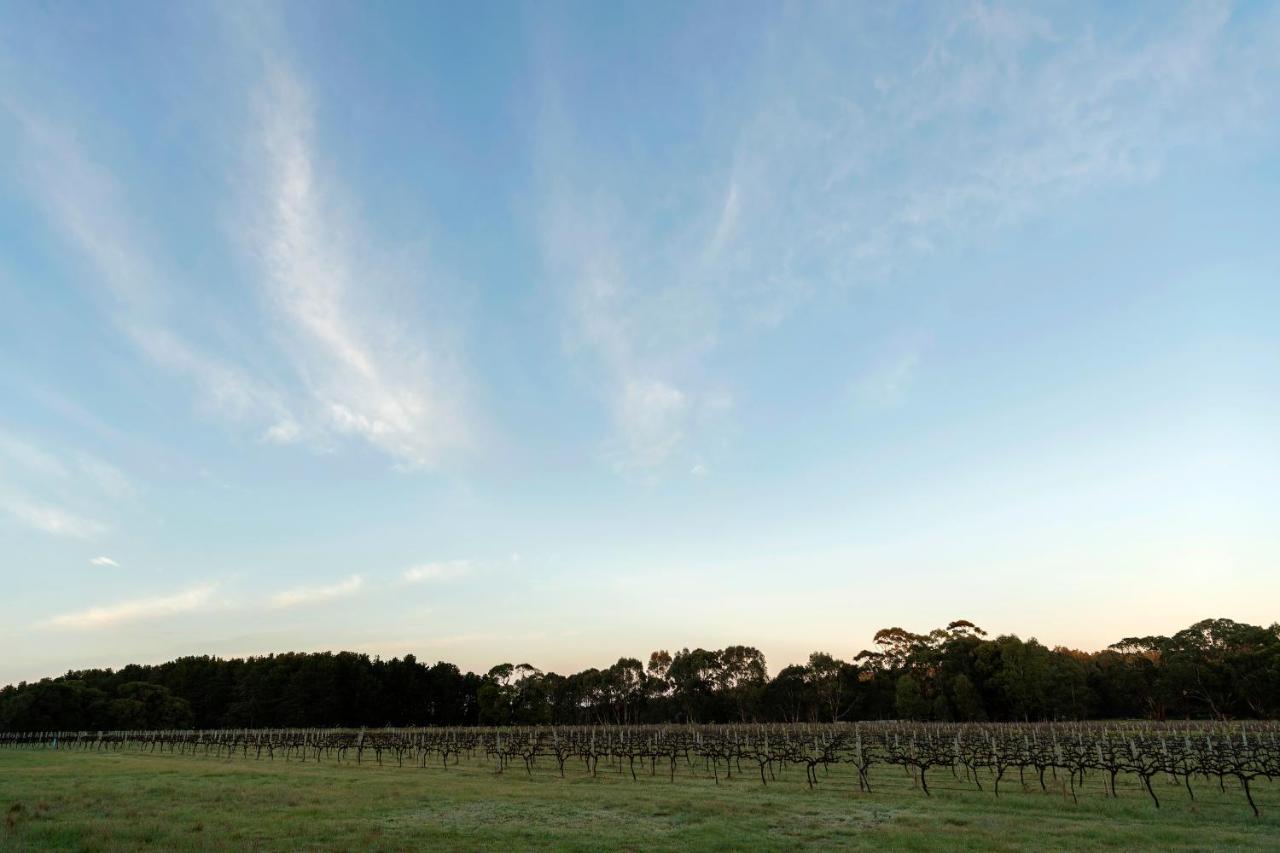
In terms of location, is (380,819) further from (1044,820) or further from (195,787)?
(1044,820)

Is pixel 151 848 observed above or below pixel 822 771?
above

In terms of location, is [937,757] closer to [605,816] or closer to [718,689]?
[605,816]

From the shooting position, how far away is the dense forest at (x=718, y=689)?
252 feet

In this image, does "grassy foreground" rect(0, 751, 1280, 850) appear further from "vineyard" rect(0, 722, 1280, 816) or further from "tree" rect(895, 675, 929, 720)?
"tree" rect(895, 675, 929, 720)

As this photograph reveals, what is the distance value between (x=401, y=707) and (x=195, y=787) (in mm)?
96626

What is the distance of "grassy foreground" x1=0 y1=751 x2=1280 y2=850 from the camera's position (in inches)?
577

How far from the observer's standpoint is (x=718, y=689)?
10919 centimetres

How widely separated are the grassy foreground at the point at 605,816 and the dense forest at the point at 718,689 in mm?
62056

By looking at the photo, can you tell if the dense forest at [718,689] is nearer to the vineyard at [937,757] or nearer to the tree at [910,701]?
the tree at [910,701]

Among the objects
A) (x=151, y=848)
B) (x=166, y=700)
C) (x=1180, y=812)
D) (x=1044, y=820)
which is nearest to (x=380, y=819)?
(x=151, y=848)

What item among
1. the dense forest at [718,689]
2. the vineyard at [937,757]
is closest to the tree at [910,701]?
the dense forest at [718,689]

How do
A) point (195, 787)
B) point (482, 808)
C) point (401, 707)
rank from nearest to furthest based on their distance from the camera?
point (482, 808) < point (195, 787) < point (401, 707)

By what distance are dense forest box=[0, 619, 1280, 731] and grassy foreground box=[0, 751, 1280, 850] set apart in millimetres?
62056

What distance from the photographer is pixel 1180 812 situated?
18.7 m
